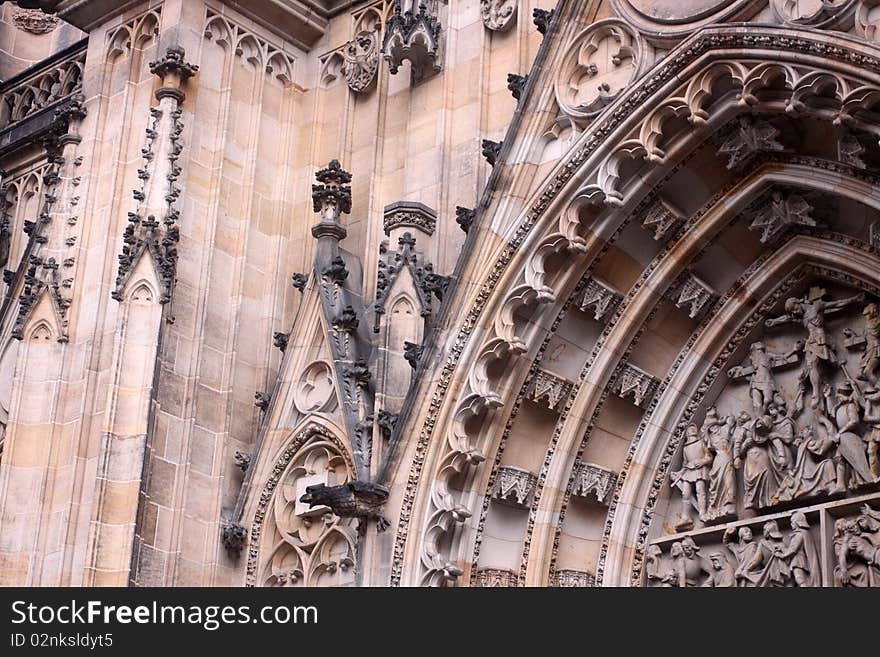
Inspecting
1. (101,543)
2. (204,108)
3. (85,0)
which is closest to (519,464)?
(101,543)

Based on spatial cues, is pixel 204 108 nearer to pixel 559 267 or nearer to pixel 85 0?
pixel 85 0

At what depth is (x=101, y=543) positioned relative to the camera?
44.5ft

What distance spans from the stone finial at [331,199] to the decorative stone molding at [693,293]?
2.89m

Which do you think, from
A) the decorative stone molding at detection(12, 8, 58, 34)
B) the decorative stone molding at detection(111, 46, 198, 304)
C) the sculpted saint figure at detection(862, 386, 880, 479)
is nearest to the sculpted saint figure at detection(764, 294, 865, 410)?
the sculpted saint figure at detection(862, 386, 880, 479)

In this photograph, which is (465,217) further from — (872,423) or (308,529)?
(872,423)

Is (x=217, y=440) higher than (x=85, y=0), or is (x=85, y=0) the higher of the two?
(x=85, y=0)

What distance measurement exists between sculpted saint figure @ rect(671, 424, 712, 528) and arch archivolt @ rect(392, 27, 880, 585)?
1.41 ft

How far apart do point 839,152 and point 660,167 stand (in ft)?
4.43

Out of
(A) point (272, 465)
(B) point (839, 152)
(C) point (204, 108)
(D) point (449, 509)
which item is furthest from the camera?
(C) point (204, 108)

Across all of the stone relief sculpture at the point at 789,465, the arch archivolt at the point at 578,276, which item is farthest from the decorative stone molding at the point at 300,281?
the stone relief sculpture at the point at 789,465

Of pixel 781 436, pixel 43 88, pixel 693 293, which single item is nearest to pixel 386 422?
pixel 693 293

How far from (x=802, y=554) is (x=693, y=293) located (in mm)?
2179

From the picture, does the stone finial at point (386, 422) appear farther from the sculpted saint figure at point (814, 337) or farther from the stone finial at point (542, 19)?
the stone finial at point (542, 19)

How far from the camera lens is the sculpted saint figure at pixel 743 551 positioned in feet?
41.4
